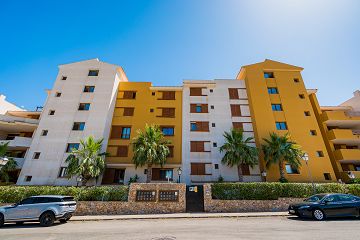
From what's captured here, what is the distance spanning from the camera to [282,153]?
70.6 feet

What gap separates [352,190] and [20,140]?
3961 centimetres

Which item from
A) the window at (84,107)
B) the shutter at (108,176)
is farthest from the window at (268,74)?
the window at (84,107)

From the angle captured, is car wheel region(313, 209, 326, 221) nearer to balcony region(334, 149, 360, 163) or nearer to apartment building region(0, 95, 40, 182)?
balcony region(334, 149, 360, 163)

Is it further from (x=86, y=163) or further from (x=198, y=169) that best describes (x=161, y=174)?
(x=86, y=163)

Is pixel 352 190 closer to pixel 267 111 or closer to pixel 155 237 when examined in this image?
pixel 267 111

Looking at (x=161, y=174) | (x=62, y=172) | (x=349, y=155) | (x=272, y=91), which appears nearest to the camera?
(x=62, y=172)

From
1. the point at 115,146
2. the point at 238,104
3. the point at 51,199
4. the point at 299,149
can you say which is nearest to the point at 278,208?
the point at 299,149

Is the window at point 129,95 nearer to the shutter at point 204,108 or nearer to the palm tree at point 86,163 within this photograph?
the palm tree at point 86,163

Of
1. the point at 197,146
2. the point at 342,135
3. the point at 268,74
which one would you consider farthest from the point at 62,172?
the point at 342,135

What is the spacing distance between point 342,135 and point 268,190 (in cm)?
1720

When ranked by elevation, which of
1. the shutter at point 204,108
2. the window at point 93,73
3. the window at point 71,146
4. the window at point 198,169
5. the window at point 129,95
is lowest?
the window at point 198,169

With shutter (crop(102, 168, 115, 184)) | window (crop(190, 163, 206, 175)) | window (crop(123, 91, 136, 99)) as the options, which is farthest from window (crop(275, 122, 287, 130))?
shutter (crop(102, 168, 115, 184))

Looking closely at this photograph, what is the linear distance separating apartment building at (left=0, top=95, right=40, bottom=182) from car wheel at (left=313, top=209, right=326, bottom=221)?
3199cm

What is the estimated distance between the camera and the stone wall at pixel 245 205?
1603 centimetres
